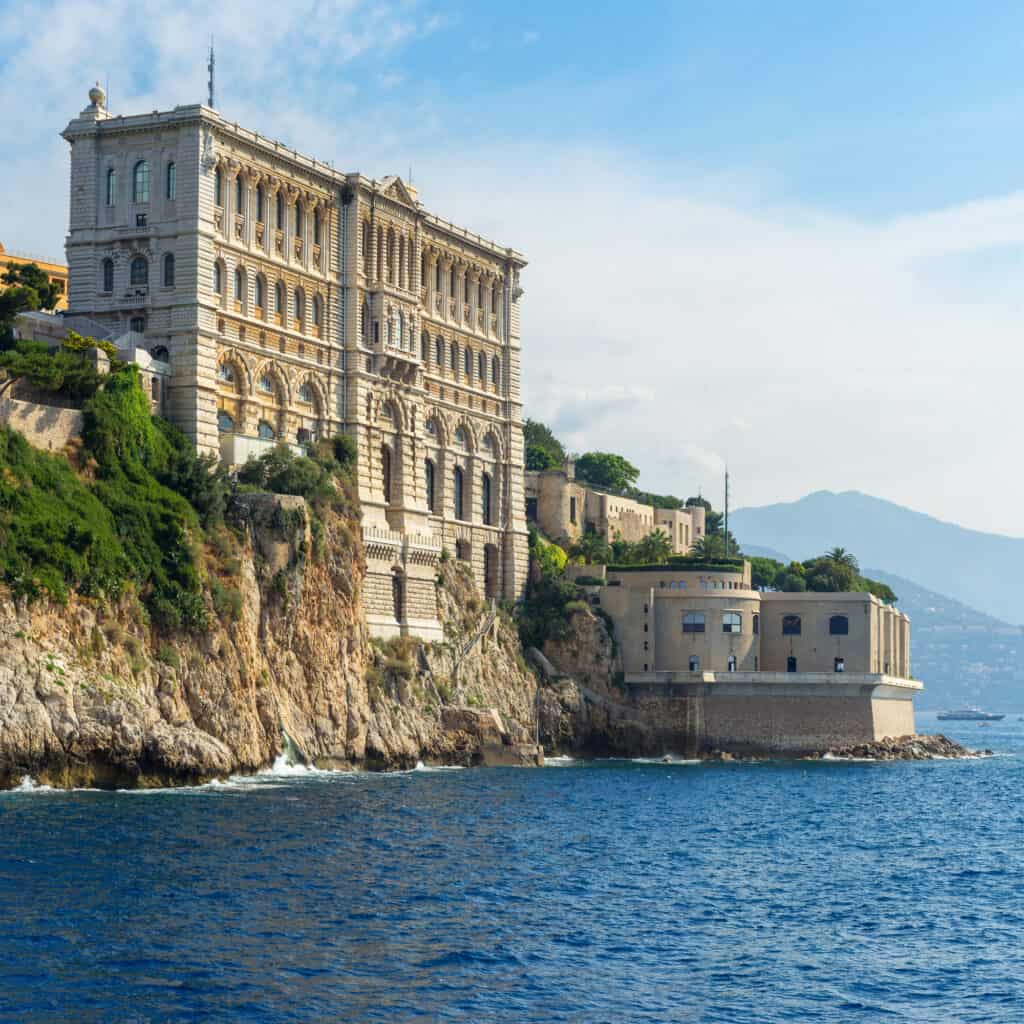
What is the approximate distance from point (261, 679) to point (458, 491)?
34.2 meters

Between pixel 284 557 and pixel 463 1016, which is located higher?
pixel 284 557

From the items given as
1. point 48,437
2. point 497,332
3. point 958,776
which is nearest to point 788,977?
point 48,437

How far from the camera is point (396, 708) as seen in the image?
98375 mm

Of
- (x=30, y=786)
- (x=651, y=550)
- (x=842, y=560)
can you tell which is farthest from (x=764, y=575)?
(x=30, y=786)

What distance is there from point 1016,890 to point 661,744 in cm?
5753

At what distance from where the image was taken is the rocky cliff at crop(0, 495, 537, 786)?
7256 centimetres

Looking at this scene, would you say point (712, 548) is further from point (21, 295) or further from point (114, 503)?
point (114, 503)

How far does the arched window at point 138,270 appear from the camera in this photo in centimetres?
9419

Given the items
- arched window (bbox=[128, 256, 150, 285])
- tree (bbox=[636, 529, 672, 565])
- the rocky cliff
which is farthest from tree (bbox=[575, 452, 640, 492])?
arched window (bbox=[128, 256, 150, 285])

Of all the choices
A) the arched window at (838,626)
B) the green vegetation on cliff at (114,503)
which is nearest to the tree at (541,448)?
the arched window at (838,626)

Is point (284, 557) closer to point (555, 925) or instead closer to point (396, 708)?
point (396, 708)

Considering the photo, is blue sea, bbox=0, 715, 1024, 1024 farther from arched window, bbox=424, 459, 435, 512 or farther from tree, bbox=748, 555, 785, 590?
tree, bbox=748, 555, 785, 590

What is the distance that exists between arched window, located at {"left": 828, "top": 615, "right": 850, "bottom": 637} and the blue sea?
132 ft

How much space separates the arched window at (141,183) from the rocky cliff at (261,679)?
17.3 meters
